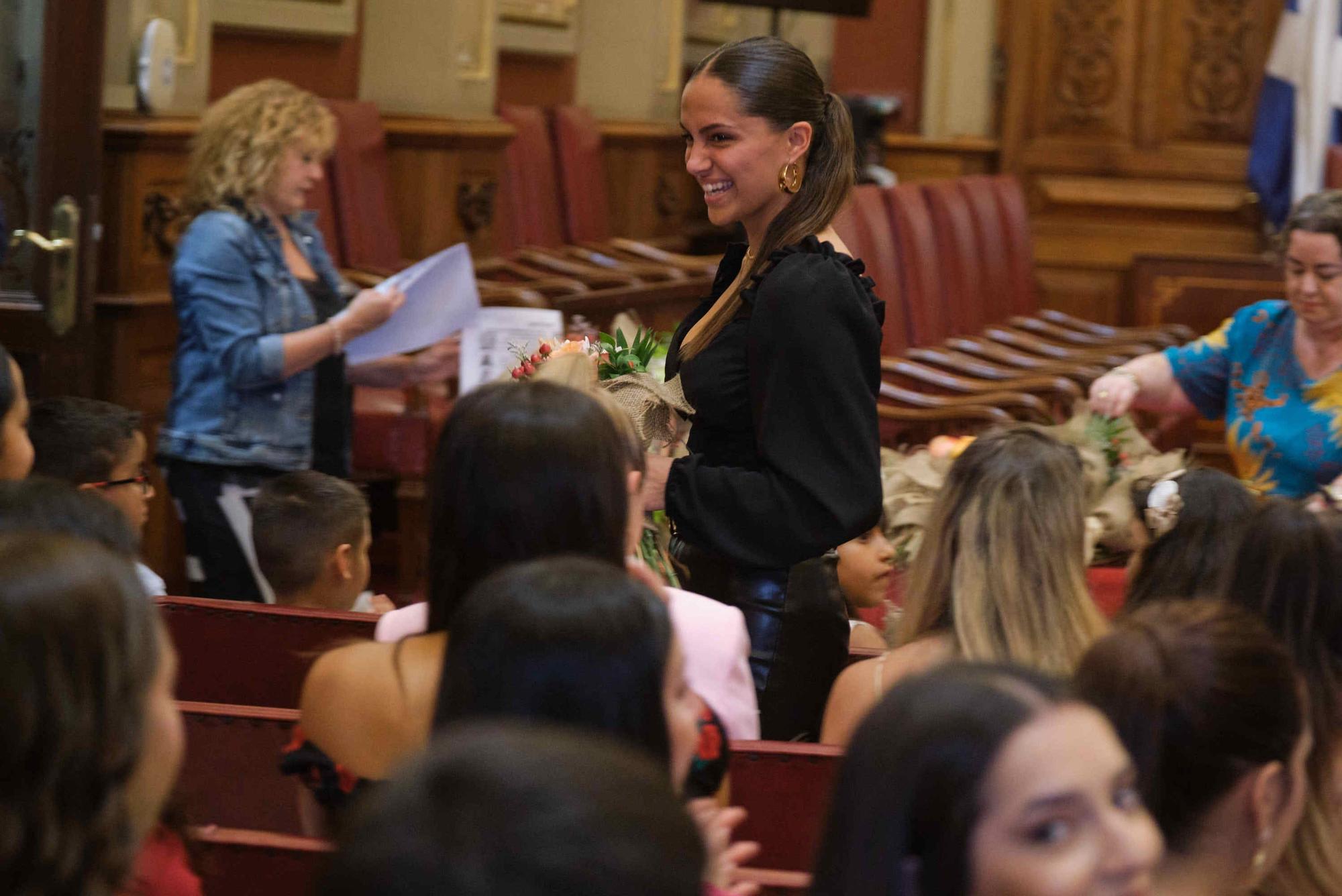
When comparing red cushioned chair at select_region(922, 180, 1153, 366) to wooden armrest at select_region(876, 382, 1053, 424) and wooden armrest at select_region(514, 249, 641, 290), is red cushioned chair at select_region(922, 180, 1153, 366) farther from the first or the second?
wooden armrest at select_region(514, 249, 641, 290)

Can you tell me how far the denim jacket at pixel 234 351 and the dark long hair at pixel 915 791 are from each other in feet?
8.63

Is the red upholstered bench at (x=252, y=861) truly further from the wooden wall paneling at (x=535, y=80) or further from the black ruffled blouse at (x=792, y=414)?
the wooden wall paneling at (x=535, y=80)

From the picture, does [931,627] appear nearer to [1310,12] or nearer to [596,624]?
[596,624]

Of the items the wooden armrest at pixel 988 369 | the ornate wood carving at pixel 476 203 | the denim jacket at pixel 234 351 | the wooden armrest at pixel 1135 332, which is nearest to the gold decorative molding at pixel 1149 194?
the wooden armrest at pixel 1135 332

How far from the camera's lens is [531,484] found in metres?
1.63

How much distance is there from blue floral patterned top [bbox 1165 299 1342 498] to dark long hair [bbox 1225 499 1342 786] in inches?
58.1

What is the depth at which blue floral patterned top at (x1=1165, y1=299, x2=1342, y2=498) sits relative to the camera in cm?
330

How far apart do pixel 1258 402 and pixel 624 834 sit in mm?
2833

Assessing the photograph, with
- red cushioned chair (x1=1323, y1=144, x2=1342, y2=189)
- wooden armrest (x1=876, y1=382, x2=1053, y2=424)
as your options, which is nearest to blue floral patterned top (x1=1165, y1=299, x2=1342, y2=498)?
wooden armrest (x1=876, y1=382, x2=1053, y2=424)

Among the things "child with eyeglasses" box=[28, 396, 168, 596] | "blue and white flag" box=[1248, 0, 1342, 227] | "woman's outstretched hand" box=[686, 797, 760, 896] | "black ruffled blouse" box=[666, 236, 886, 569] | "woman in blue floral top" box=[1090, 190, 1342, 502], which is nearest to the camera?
"woman's outstretched hand" box=[686, 797, 760, 896]

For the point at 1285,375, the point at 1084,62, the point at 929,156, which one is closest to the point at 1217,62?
the point at 1084,62

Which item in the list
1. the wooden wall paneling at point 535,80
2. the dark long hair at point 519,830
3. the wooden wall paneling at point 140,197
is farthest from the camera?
the wooden wall paneling at point 535,80

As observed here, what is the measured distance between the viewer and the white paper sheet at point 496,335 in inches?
157

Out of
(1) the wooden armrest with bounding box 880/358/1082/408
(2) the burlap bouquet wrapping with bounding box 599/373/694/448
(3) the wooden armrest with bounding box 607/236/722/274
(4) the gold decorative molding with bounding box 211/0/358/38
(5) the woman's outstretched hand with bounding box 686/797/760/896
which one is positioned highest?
(4) the gold decorative molding with bounding box 211/0/358/38
